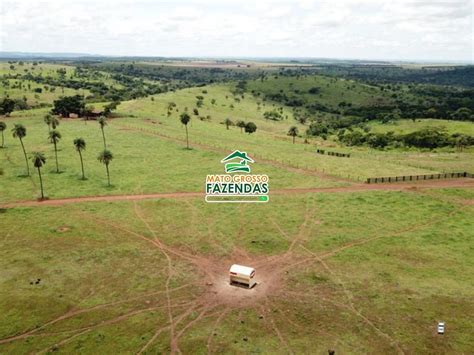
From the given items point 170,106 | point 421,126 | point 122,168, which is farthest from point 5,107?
point 421,126

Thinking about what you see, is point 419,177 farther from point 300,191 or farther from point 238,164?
point 238,164

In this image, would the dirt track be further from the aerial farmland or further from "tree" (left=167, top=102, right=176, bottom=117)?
"tree" (left=167, top=102, right=176, bottom=117)

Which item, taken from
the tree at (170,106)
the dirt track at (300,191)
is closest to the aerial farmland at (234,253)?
the dirt track at (300,191)

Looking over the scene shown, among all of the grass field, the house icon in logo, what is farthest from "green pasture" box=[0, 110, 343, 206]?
the grass field

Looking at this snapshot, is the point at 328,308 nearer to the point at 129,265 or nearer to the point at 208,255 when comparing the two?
the point at 208,255

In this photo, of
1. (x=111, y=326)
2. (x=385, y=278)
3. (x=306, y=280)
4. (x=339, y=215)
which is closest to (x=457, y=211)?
(x=339, y=215)

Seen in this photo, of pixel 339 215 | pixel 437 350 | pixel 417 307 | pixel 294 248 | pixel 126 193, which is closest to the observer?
pixel 437 350
